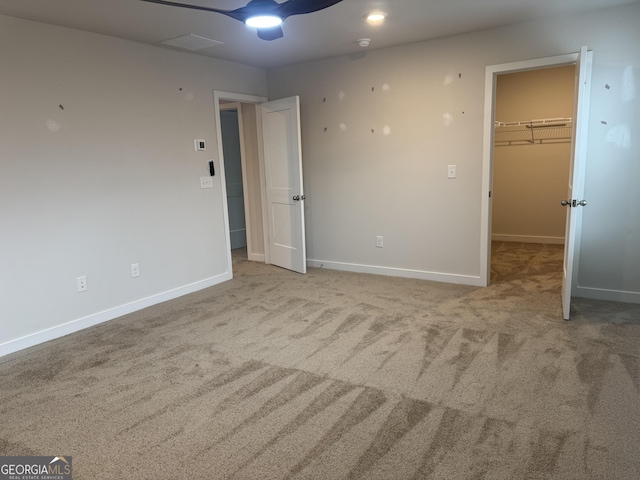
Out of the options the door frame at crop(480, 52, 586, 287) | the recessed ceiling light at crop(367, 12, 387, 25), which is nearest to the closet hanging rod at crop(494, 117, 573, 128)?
the door frame at crop(480, 52, 586, 287)

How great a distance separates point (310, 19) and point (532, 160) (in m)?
4.23

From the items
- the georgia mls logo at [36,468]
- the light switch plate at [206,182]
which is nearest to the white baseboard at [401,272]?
the light switch plate at [206,182]

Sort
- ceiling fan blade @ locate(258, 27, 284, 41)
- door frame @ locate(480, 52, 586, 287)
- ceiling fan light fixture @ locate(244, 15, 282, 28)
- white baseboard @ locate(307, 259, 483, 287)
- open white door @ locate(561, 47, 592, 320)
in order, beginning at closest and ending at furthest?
1. ceiling fan light fixture @ locate(244, 15, 282, 28)
2. ceiling fan blade @ locate(258, 27, 284, 41)
3. open white door @ locate(561, 47, 592, 320)
4. door frame @ locate(480, 52, 586, 287)
5. white baseboard @ locate(307, 259, 483, 287)

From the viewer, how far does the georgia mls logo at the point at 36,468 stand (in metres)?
2.01

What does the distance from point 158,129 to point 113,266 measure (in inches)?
54.3

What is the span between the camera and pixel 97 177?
148 inches

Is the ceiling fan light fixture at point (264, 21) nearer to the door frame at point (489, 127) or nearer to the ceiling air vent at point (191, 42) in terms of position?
the ceiling air vent at point (191, 42)

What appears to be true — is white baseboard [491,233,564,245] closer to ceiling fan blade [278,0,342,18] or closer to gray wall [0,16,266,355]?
gray wall [0,16,266,355]

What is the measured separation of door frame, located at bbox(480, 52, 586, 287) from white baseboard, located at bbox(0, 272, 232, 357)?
2893 millimetres

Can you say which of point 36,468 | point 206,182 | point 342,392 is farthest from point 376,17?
point 36,468

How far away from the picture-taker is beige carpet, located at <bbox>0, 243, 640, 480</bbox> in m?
1.99

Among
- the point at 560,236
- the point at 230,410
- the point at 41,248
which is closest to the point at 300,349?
the point at 230,410

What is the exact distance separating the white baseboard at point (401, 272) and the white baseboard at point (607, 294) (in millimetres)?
881

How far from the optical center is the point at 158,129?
13.8 ft
